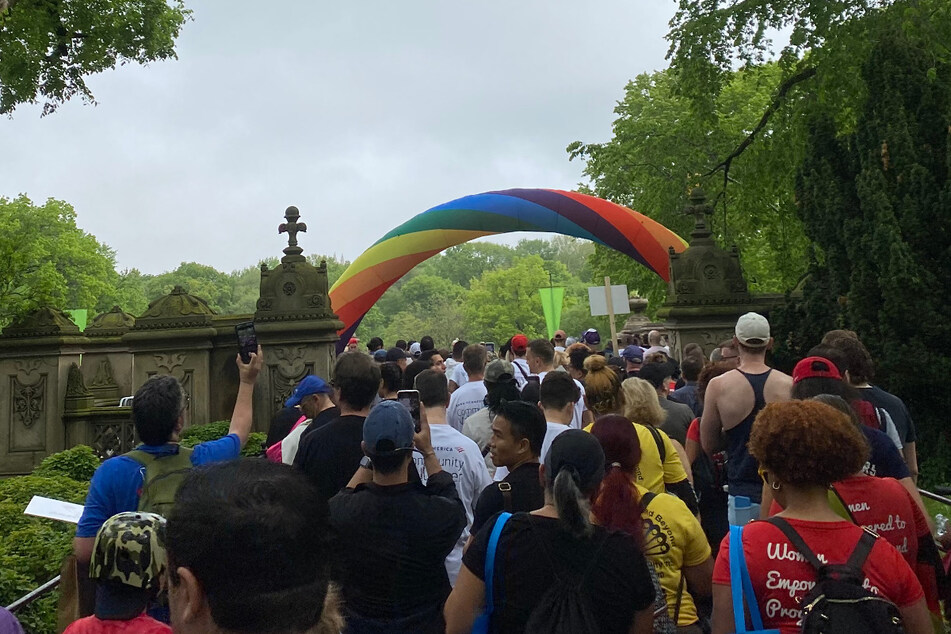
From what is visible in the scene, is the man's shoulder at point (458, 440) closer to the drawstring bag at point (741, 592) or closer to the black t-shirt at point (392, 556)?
the black t-shirt at point (392, 556)

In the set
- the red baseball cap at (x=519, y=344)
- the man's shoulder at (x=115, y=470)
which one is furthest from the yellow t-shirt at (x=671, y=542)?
the red baseball cap at (x=519, y=344)

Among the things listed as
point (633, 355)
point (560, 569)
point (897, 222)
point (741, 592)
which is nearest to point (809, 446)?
point (741, 592)

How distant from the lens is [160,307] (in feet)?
46.4

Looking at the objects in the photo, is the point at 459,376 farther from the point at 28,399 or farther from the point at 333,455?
the point at 333,455

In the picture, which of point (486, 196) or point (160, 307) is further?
point (486, 196)

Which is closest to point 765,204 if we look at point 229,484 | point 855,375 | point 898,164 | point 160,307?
point 898,164

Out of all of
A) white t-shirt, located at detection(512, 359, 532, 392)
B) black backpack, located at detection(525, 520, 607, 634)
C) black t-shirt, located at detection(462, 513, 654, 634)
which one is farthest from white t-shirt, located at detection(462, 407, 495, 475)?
black backpack, located at detection(525, 520, 607, 634)

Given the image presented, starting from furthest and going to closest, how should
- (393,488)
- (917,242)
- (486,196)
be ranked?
(486,196)
(917,242)
(393,488)

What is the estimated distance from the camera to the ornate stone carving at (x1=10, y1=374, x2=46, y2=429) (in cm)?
1427

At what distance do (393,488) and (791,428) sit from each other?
5.22 feet

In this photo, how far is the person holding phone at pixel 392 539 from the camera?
12.5ft

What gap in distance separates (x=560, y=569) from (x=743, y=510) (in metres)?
2.66

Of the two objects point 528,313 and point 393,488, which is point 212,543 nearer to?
point 393,488

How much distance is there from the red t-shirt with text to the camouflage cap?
5.92ft
